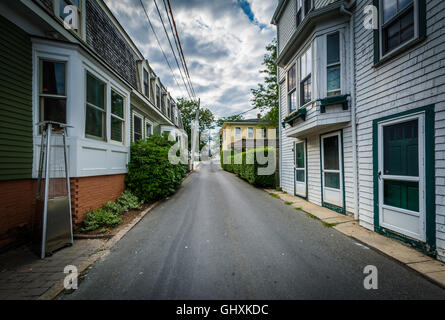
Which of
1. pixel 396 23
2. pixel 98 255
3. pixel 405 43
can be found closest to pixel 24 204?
pixel 98 255

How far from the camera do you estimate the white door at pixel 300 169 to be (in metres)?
6.98

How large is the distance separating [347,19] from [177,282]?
7.43 m

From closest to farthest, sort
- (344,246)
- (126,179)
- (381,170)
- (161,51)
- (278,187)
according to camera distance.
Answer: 1. (344,246)
2. (381,170)
3. (126,179)
4. (161,51)
5. (278,187)

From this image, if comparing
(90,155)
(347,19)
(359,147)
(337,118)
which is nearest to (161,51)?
(90,155)

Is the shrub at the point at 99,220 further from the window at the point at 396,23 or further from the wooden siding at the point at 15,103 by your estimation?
the window at the point at 396,23

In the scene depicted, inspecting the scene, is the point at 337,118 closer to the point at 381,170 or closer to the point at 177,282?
the point at 381,170

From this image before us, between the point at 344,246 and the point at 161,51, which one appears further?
the point at 161,51

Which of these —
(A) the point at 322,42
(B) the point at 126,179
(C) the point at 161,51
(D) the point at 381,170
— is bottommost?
(B) the point at 126,179

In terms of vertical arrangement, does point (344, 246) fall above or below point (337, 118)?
below

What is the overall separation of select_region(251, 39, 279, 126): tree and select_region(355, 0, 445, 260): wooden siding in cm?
845

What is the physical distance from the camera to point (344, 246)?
3311 millimetres

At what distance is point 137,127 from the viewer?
8.62m

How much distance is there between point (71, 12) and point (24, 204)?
5064 mm

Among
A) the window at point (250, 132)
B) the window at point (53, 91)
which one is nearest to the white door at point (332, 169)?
the window at point (53, 91)
